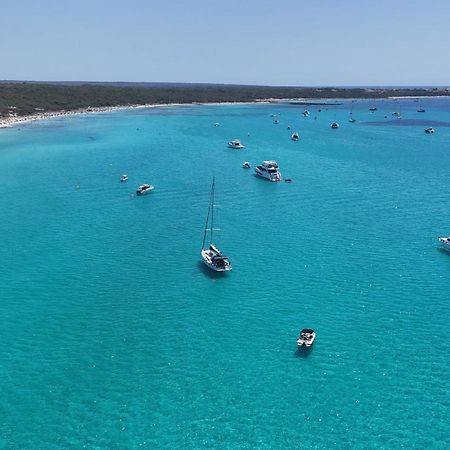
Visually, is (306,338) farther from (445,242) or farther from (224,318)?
(445,242)

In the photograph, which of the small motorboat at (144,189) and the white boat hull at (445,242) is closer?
the white boat hull at (445,242)

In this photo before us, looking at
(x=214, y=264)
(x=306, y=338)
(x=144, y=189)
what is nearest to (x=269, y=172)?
(x=144, y=189)

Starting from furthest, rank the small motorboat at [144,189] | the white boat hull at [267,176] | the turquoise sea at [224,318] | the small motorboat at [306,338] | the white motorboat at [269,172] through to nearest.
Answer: the white motorboat at [269,172], the white boat hull at [267,176], the small motorboat at [144,189], the small motorboat at [306,338], the turquoise sea at [224,318]

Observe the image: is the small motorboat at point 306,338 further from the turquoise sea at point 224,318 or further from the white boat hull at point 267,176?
the white boat hull at point 267,176

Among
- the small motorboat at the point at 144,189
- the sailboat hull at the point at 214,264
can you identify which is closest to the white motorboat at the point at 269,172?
the small motorboat at the point at 144,189

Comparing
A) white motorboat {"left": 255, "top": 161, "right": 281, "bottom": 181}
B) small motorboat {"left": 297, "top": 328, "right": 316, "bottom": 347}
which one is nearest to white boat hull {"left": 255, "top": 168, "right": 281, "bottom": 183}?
white motorboat {"left": 255, "top": 161, "right": 281, "bottom": 181}

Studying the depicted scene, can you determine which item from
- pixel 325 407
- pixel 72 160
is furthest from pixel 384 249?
pixel 72 160
